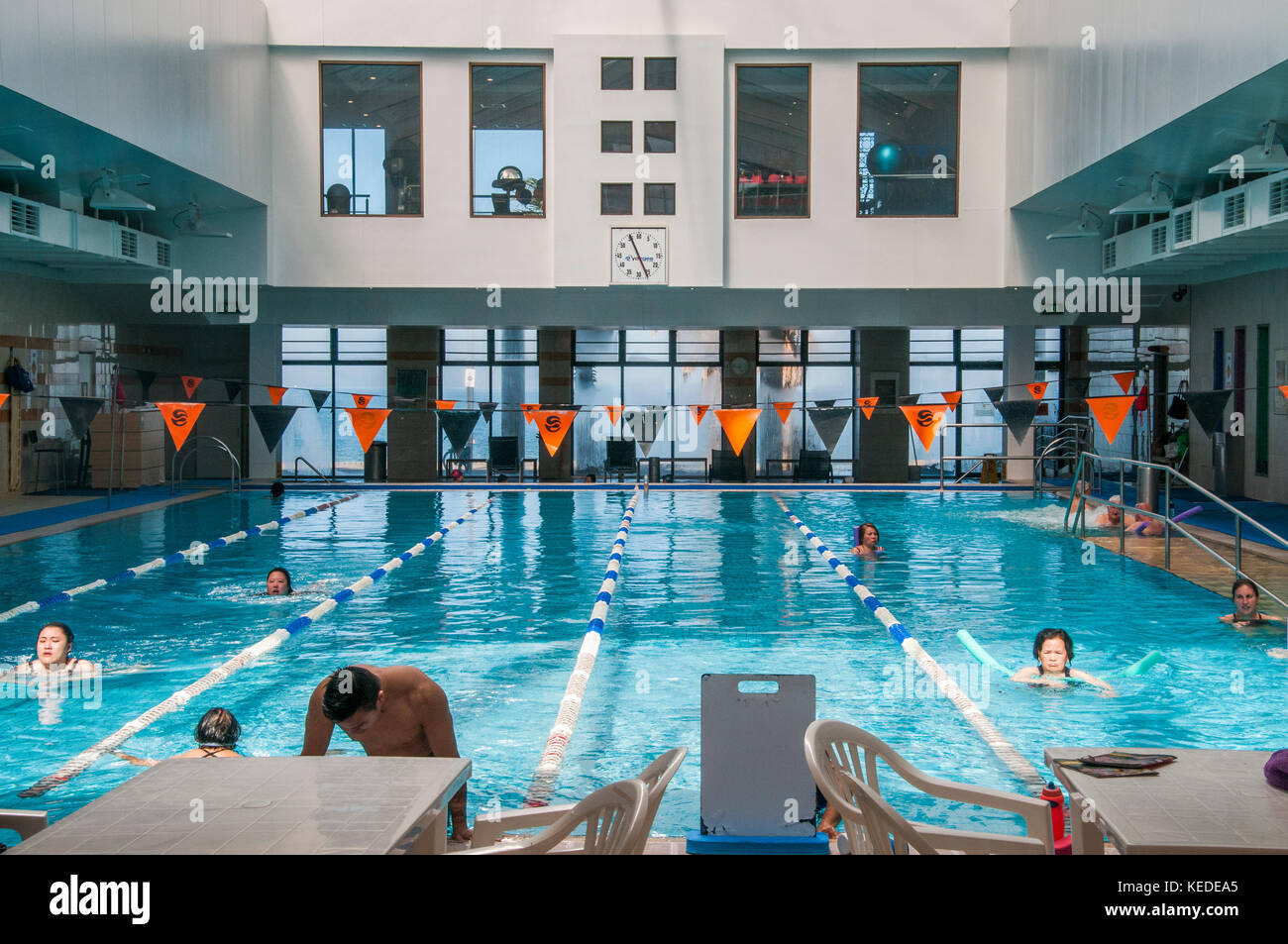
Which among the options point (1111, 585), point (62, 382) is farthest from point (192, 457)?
point (1111, 585)

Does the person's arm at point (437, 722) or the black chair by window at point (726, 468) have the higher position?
the black chair by window at point (726, 468)

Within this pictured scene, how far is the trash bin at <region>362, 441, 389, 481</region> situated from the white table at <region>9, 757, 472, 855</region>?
1925 centimetres

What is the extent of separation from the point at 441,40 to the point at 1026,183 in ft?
29.8

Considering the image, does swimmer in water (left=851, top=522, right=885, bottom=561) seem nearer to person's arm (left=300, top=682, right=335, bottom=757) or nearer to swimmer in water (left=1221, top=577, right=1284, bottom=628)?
swimmer in water (left=1221, top=577, right=1284, bottom=628)

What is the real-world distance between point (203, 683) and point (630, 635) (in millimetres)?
3109

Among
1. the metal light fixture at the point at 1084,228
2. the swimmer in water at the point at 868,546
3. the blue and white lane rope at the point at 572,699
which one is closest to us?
the blue and white lane rope at the point at 572,699

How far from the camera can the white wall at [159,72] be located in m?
11.2

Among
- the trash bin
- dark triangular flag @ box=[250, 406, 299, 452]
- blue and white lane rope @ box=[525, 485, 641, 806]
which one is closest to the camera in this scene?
blue and white lane rope @ box=[525, 485, 641, 806]

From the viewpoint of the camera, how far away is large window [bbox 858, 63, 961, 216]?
1892 cm

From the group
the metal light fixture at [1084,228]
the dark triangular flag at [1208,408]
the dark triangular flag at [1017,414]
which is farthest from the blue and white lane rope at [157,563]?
the metal light fixture at [1084,228]

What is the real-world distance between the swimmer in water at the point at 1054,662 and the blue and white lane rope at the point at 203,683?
5.10m

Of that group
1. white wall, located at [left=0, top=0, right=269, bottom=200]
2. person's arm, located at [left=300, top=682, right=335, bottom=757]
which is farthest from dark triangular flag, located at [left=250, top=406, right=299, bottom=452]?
person's arm, located at [left=300, top=682, right=335, bottom=757]

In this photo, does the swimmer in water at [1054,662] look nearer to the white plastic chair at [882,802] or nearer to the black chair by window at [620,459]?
the white plastic chair at [882,802]

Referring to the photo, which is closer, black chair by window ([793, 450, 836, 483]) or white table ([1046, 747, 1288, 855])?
white table ([1046, 747, 1288, 855])
